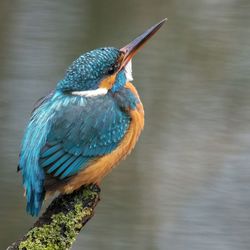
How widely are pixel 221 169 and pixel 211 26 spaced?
126cm

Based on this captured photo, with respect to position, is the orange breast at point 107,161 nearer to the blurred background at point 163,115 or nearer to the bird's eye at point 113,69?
the bird's eye at point 113,69

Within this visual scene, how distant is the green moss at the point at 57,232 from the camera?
3307 mm

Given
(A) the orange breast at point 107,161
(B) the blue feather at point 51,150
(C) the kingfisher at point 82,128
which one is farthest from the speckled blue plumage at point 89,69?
(B) the blue feather at point 51,150

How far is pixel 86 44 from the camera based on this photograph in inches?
282

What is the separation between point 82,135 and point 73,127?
0.20 ft

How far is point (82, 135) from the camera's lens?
373cm

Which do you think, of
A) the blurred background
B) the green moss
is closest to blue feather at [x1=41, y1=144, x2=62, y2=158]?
the green moss

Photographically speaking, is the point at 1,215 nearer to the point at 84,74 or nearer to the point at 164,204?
the point at 164,204

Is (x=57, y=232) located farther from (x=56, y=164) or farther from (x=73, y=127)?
(x=73, y=127)

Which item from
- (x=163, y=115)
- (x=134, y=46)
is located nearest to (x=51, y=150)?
(x=134, y=46)

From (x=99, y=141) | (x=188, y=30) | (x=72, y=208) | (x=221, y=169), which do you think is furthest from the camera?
(x=188, y=30)

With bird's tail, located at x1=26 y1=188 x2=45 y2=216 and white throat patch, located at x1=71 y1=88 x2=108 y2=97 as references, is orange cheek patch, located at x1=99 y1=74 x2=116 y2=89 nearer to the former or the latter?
white throat patch, located at x1=71 y1=88 x2=108 y2=97

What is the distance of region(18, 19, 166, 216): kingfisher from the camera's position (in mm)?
3590

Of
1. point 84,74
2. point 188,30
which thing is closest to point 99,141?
point 84,74
